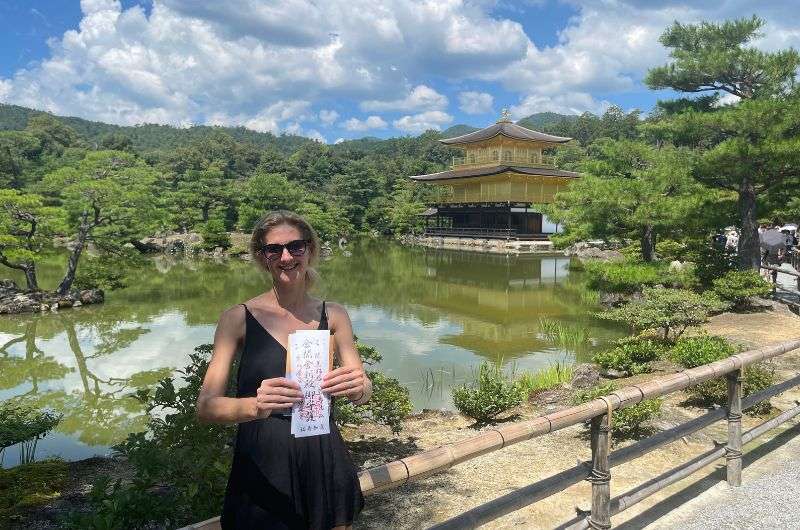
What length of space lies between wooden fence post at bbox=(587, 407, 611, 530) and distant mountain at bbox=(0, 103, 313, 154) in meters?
90.2

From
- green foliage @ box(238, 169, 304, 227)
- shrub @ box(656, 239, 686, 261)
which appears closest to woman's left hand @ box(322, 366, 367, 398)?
shrub @ box(656, 239, 686, 261)

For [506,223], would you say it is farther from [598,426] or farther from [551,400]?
[598,426]

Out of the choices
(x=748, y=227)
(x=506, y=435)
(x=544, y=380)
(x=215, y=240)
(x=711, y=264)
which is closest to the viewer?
(x=506, y=435)

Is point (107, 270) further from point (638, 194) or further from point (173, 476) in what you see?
point (173, 476)

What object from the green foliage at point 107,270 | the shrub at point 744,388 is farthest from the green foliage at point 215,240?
the shrub at point 744,388

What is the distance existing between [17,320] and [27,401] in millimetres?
5660

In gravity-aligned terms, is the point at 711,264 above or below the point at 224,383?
below

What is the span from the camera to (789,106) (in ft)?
28.0

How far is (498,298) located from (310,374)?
13.5 m

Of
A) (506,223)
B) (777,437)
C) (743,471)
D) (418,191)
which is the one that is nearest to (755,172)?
(777,437)

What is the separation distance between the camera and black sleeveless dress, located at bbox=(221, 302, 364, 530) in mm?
1366

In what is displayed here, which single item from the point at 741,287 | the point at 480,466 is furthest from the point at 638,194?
the point at 480,466

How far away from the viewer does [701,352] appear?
18.3 feet

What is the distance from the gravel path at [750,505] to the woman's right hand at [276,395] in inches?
88.1
